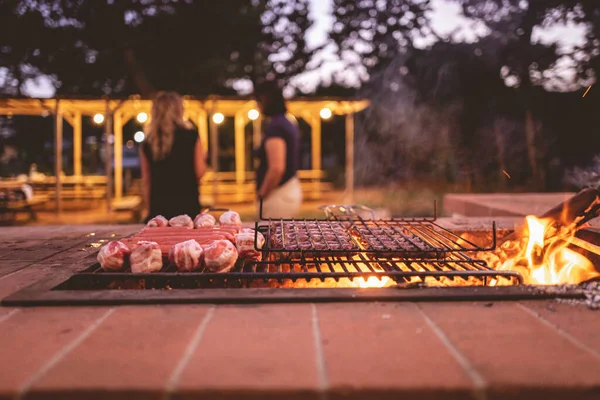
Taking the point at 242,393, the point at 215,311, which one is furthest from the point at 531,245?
the point at 242,393

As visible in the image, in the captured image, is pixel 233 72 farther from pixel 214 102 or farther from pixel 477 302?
pixel 477 302

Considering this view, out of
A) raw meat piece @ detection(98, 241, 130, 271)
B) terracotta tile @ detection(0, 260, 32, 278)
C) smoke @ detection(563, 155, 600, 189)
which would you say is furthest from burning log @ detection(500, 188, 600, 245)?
terracotta tile @ detection(0, 260, 32, 278)

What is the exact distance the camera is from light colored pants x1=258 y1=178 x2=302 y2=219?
409cm

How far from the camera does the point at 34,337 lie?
1506 mm

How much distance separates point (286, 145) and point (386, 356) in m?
2.76

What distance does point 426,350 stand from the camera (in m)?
1.40

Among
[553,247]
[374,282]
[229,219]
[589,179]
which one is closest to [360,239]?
[374,282]

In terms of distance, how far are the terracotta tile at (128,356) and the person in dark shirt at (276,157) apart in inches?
88.0

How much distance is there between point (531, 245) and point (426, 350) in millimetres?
1544

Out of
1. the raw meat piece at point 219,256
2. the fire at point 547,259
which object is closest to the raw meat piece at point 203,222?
the raw meat piece at point 219,256

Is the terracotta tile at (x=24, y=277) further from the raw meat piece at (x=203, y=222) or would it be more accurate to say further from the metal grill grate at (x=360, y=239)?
the metal grill grate at (x=360, y=239)

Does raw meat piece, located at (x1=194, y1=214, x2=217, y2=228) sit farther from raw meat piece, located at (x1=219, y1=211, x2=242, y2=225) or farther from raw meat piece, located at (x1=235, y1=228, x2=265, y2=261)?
raw meat piece, located at (x1=235, y1=228, x2=265, y2=261)

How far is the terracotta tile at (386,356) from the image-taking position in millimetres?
1178

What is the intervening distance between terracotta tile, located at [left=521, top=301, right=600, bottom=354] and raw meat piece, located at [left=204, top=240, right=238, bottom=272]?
3.94ft
